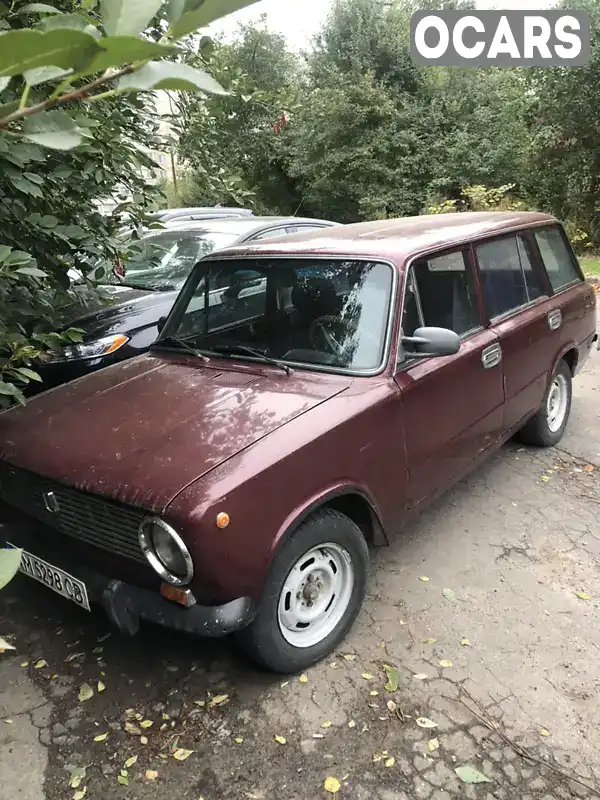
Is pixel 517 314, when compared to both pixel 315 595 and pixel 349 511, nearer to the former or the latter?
pixel 349 511

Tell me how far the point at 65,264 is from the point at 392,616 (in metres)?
2.50

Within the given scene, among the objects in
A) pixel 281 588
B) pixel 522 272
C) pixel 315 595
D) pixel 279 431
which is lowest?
pixel 315 595

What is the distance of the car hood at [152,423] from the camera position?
244 cm

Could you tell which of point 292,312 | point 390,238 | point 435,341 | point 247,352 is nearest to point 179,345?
point 247,352

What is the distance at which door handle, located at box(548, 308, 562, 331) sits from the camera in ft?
14.7

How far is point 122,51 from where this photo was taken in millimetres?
710

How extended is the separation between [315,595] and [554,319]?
2.85 m

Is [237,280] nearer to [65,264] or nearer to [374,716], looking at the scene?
[65,264]

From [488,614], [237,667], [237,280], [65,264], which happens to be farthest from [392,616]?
[65,264]

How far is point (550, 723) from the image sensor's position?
8.22 ft

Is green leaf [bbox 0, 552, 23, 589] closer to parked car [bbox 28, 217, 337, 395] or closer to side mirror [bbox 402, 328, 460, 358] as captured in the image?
side mirror [bbox 402, 328, 460, 358]

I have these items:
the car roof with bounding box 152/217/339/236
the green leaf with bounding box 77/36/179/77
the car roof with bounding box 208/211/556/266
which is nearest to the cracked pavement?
the car roof with bounding box 208/211/556/266

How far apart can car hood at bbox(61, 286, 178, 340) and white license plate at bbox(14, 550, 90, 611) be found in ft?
8.40

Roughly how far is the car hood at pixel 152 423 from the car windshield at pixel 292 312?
0.17 m
